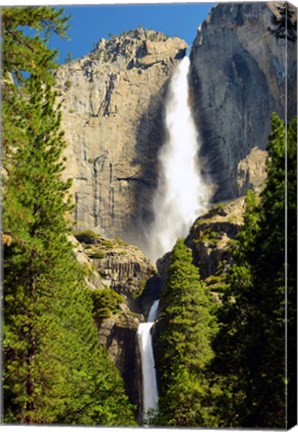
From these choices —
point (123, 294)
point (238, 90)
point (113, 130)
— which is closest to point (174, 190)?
point (113, 130)

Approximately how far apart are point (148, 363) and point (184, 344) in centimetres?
142

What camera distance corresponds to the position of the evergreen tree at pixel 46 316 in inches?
394

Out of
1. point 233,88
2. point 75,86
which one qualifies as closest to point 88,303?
point 75,86

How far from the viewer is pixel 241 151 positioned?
482 inches

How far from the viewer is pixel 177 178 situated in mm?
13859

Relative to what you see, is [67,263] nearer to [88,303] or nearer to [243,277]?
[88,303]

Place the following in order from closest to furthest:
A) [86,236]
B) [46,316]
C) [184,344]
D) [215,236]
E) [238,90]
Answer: [46,316], [86,236], [215,236], [184,344], [238,90]

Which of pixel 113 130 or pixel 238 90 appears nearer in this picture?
pixel 113 130

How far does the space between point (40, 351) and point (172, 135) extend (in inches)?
221

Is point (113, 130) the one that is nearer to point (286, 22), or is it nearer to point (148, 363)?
point (286, 22)

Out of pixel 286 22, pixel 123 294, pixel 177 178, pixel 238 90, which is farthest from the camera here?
pixel 238 90

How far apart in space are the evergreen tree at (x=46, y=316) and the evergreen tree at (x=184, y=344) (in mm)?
880

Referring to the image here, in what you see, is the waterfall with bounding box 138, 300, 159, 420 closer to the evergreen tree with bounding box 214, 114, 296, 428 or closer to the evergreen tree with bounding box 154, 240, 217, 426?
the evergreen tree with bounding box 154, 240, 217, 426

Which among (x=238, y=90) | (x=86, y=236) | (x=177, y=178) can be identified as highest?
(x=238, y=90)
